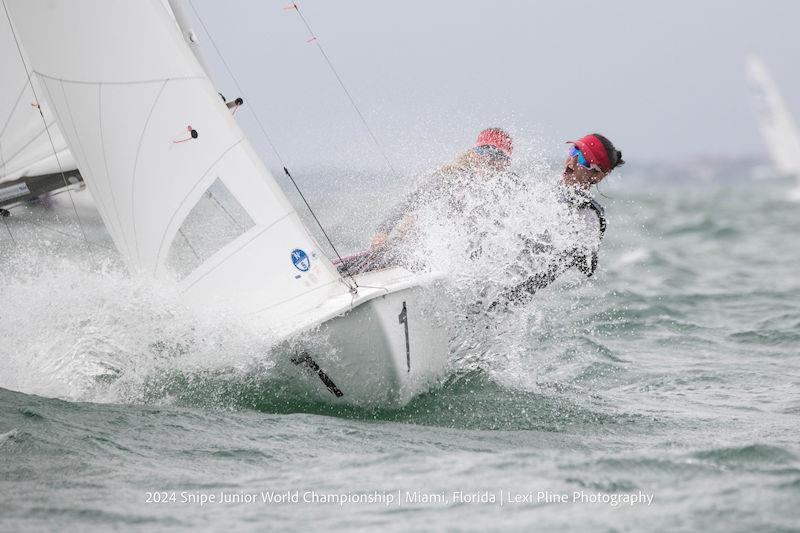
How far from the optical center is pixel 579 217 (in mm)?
5402

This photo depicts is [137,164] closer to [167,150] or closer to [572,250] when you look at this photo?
[167,150]

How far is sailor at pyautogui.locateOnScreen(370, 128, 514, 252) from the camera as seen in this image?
561 cm

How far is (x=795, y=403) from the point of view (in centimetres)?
534

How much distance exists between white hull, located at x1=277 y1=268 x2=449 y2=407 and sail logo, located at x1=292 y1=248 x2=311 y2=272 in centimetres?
27

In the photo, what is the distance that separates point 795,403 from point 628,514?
260 cm

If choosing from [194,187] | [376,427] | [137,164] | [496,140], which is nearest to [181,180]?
[194,187]

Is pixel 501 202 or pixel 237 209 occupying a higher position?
pixel 237 209

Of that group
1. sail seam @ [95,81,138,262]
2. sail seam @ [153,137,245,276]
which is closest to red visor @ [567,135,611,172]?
sail seam @ [153,137,245,276]

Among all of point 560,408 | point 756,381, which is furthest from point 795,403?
point 560,408

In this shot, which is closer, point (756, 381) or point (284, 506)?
point (284, 506)

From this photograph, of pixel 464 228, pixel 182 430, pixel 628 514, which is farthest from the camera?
pixel 464 228

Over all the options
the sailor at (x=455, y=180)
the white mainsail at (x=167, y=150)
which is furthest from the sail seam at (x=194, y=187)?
the sailor at (x=455, y=180)

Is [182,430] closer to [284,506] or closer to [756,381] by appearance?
[284,506]

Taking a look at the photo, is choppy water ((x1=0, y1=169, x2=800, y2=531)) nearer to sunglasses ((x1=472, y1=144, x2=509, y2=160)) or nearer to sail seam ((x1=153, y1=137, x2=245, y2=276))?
sail seam ((x1=153, y1=137, x2=245, y2=276))
